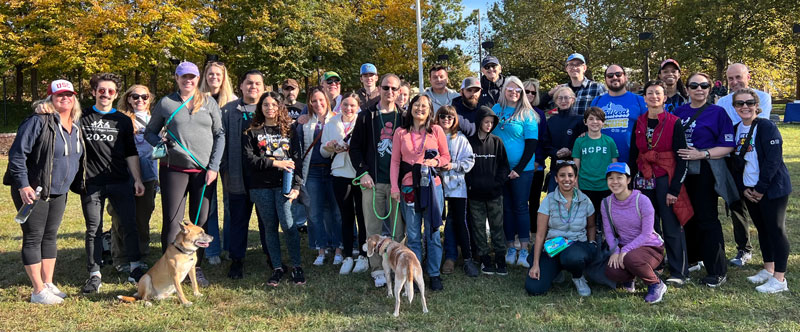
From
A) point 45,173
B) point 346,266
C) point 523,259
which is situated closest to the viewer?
point 45,173

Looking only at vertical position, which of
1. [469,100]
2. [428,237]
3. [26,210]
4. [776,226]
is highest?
[469,100]

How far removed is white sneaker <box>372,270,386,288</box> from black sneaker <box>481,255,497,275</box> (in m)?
1.11

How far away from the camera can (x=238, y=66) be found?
98.3 ft

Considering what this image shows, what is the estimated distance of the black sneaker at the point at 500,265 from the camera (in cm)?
545

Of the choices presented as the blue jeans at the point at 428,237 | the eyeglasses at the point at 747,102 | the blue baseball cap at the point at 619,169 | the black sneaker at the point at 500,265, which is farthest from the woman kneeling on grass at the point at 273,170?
the eyeglasses at the point at 747,102

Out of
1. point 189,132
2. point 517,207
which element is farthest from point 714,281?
point 189,132

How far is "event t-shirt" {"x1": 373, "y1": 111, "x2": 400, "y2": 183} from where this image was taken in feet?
17.0

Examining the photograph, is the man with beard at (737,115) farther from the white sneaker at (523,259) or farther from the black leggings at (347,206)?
the black leggings at (347,206)

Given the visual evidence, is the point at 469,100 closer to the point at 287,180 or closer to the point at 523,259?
the point at 523,259

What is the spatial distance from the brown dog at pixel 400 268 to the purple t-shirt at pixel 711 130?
2925 mm

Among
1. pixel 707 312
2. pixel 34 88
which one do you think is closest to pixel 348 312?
pixel 707 312

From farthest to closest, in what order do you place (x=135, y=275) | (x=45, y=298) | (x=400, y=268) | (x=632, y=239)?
(x=135, y=275)
(x=632, y=239)
(x=45, y=298)
(x=400, y=268)

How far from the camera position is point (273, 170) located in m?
5.17

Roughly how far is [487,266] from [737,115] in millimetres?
2913
